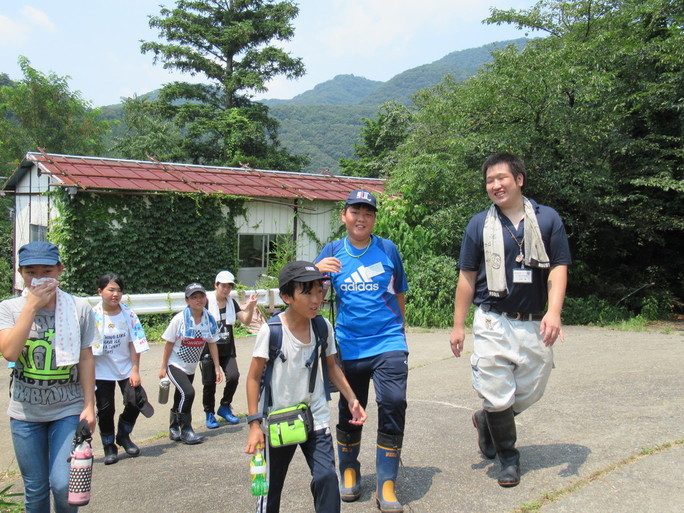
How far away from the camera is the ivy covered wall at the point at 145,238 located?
12.4 m

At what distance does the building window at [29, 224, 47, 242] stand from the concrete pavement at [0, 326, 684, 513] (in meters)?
9.14

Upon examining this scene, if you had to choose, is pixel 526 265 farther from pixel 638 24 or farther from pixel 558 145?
pixel 638 24

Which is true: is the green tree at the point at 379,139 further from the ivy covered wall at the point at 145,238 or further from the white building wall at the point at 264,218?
the ivy covered wall at the point at 145,238

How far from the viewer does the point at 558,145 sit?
11.4 meters

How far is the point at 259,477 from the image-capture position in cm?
296

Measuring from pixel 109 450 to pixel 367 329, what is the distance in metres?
2.91

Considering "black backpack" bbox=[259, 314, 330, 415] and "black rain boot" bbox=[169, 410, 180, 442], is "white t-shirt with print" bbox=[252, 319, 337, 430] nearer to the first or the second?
"black backpack" bbox=[259, 314, 330, 415]

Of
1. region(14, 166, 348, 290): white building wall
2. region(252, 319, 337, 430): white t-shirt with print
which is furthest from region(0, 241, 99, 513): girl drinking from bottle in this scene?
region(14, 166, 348, 290): white building wall

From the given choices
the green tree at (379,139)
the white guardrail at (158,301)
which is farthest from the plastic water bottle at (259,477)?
the green tree at (379,139)

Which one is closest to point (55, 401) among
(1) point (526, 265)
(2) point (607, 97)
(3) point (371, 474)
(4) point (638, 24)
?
(3) point (371, 474)

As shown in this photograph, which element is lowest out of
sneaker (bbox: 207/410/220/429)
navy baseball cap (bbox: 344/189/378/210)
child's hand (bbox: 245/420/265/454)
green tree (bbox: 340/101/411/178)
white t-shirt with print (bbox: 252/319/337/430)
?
sneaker (bbox: 207/410/220/429)

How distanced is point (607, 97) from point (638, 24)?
2652 millimetres

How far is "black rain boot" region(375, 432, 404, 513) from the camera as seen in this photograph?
350 centimetres

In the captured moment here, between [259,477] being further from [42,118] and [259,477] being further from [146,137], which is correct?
→ [146,137]
